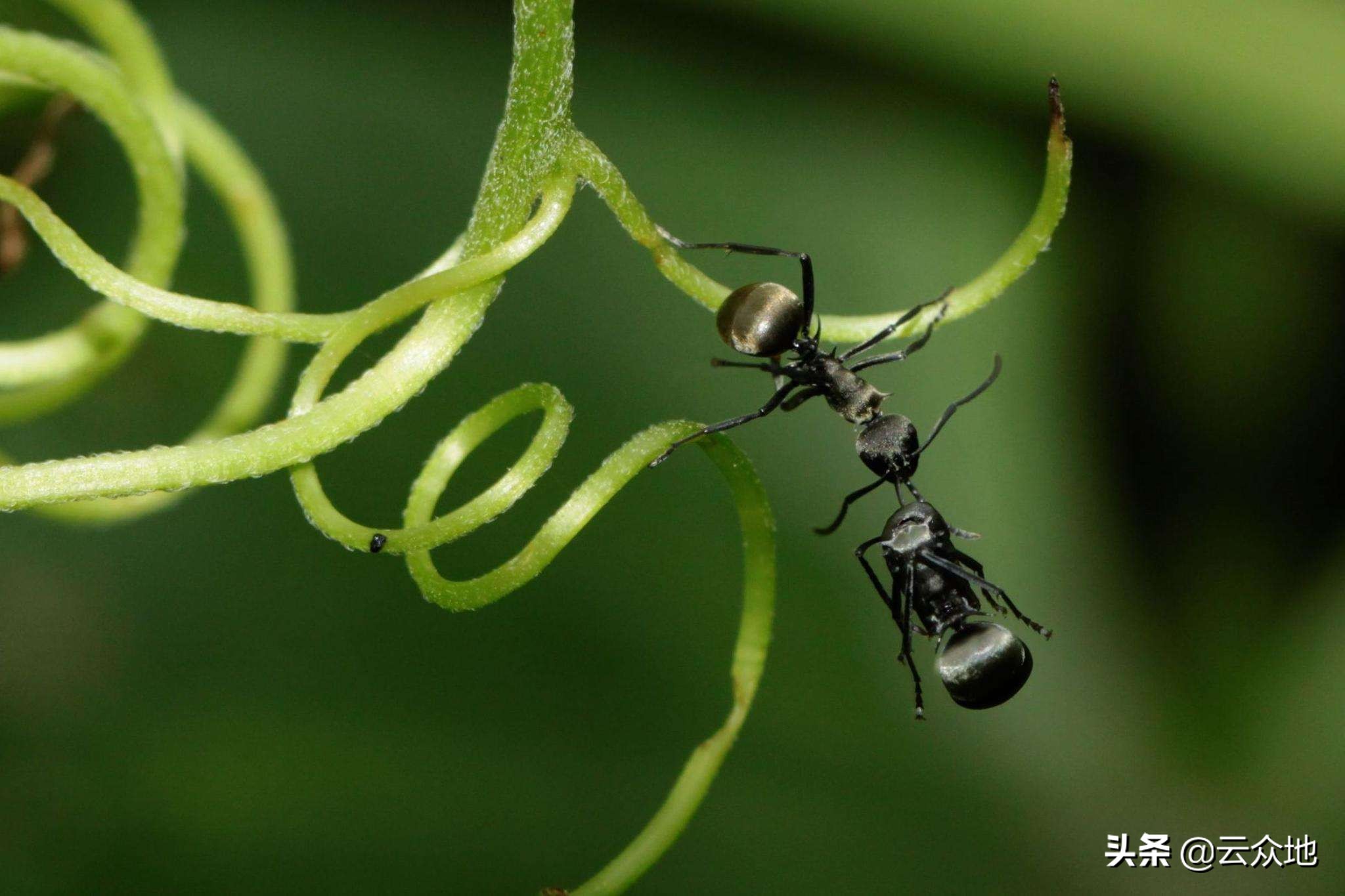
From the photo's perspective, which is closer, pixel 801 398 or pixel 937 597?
pixel 937 597

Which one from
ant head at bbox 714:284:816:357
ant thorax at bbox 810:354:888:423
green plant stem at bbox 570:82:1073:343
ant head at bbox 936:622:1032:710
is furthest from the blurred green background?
green plant stem at bbox 570:82:1073:343

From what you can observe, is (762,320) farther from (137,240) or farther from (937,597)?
(137,240)

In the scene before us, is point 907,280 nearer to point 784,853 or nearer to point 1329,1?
point 1329,1

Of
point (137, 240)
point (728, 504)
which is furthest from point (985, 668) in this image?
point (137, 240)

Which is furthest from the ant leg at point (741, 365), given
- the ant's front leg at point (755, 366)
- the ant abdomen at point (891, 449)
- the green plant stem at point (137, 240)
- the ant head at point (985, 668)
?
the green plant stem at point (137, 240)

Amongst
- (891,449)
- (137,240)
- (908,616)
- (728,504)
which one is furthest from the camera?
(728,504)

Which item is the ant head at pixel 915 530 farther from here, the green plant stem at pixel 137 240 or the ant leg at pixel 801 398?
the green plant stem at pixel 137 240
